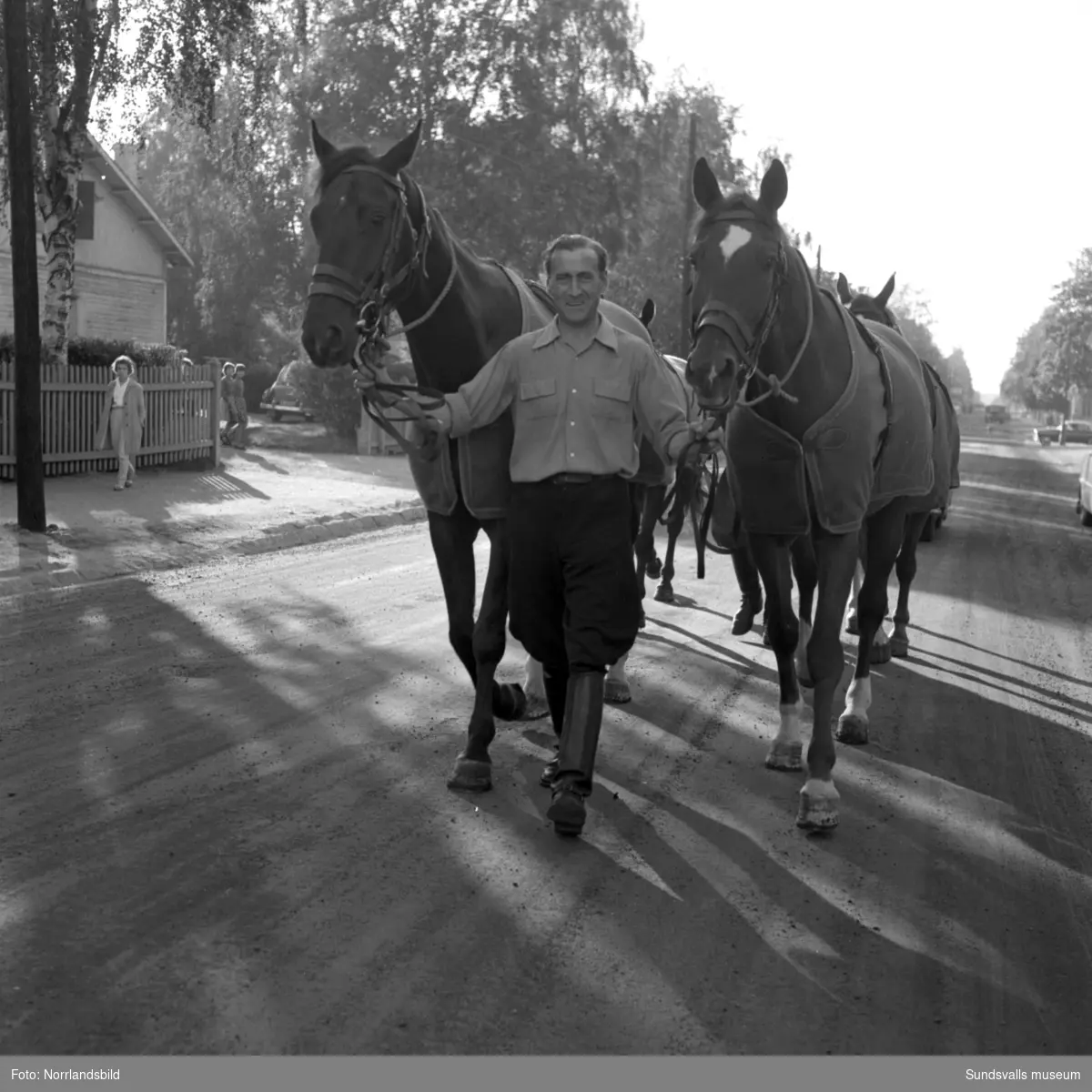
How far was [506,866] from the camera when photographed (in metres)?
4.95

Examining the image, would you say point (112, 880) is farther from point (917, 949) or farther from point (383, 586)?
point (383, 586)

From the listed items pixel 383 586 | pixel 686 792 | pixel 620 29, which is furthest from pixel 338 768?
pixel 620 29

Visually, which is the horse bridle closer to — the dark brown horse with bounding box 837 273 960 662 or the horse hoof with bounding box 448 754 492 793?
the horse hoof with bounding box 448 754 492 793

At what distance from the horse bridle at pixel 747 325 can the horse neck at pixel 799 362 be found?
0.02 meters

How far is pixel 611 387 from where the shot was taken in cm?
546

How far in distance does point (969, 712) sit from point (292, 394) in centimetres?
3623

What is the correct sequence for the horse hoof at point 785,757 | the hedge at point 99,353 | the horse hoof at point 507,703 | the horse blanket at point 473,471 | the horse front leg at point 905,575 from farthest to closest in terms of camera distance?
the hedge at point 99,353
the horse front leg at point 905,575
the horse hoof at point 507,703
the horse hoof at point 785,757
the horse blanket at point 473,471

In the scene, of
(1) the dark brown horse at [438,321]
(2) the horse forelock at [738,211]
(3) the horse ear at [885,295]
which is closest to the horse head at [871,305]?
(3) the horse ear at [885,295]

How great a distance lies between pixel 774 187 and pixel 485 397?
1.36 meters

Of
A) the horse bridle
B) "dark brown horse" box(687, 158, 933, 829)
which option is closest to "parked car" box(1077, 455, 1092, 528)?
"dark brown horse" box(687, 158, 933, 829)

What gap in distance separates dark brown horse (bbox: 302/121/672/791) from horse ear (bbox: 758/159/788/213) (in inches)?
47.9

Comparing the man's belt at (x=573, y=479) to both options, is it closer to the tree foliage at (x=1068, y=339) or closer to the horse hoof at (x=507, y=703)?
the horse hoof at (x=507, y=703)

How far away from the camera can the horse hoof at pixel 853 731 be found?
699cm

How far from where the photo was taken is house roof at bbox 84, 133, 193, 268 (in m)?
33.5
